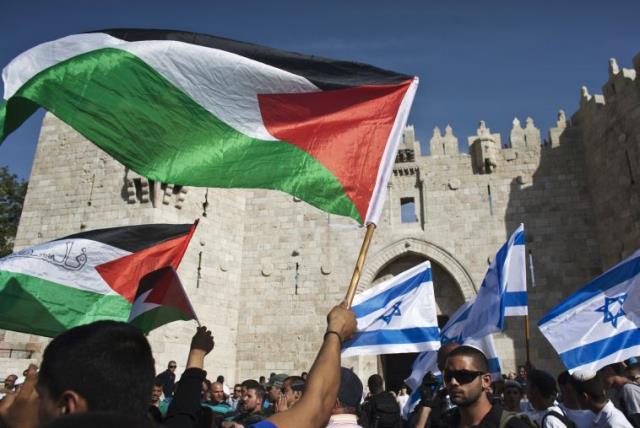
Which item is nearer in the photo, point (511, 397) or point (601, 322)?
point (511, 397)

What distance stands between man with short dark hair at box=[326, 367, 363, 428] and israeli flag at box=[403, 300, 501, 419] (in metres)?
2.86

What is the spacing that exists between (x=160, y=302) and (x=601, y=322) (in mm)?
3847

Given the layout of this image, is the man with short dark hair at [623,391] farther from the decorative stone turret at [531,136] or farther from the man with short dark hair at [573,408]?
the decorative stone turret at [531,136]

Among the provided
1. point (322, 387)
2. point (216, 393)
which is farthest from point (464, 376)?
point (216, 393)

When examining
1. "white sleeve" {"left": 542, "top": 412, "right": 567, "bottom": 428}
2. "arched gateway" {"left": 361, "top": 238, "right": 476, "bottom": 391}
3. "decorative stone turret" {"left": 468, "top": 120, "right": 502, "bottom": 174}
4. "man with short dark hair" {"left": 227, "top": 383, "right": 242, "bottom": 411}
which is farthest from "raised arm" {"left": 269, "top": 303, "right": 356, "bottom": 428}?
"decorative stone turret" {"left": 468, "top": 120, "right": 502, "bottom": 174}

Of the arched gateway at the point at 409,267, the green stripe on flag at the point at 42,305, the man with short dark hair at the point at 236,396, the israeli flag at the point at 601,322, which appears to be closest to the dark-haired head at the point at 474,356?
the israeli flag at the point at 601,322

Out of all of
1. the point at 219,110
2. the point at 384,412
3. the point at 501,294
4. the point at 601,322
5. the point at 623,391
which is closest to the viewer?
the point at 219,110

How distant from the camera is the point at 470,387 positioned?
9.23ft

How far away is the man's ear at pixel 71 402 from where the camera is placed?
4.59 ft

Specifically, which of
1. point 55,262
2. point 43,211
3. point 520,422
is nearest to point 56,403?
point 520,422

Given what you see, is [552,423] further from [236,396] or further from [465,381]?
[236,396]

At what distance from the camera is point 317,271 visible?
15406 millimetres

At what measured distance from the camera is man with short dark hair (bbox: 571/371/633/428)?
3.26m

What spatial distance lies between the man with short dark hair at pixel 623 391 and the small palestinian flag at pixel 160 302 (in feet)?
11.2
